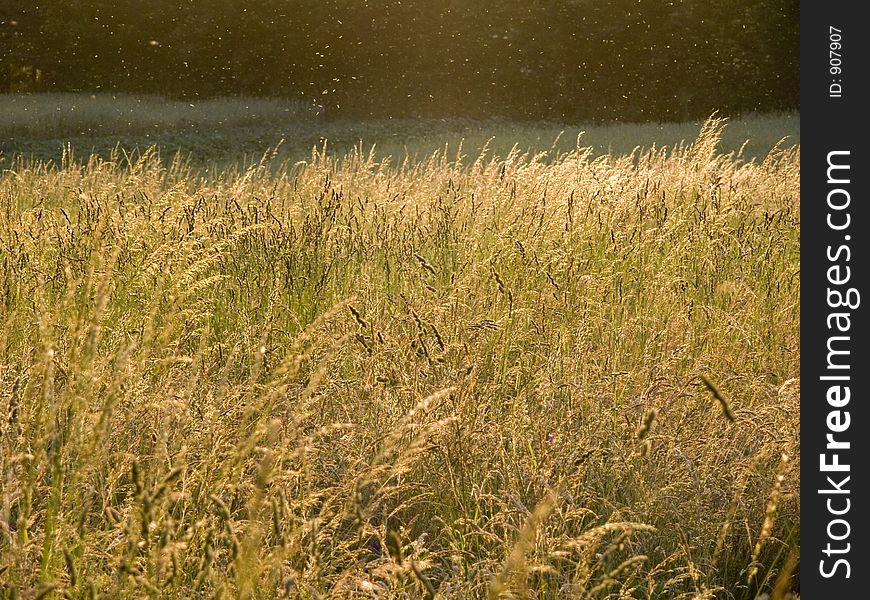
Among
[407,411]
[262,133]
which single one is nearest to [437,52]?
[262,133]

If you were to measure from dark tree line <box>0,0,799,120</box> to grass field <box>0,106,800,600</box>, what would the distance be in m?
18.8

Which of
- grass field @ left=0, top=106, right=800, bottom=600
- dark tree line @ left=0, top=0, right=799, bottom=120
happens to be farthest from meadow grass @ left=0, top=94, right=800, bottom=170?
grass field @ left=0, top=106, right=800, bottom=600

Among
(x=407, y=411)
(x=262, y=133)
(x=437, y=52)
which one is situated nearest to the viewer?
(x=407, y=411)

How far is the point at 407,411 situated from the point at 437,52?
21906 millimetres

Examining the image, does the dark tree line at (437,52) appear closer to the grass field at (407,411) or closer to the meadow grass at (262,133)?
the meadow grass at (262,133)

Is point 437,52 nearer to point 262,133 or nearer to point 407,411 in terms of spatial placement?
point 262,133

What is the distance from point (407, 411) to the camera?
87.7 inches

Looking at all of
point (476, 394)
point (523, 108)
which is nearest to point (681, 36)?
point (523, 108)

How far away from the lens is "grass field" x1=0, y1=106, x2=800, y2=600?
5.02ft

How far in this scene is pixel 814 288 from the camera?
2.06 meters

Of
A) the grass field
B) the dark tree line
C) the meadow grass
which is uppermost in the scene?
the dark tree line

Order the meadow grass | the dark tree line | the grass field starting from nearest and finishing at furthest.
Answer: the grass field, the meadow grass, the dark tree line

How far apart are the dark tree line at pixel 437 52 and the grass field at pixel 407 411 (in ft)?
61.8

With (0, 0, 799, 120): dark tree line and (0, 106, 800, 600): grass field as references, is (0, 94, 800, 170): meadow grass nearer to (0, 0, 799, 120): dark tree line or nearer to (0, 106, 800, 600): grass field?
(0, 0, 799, 120): dark tree line
